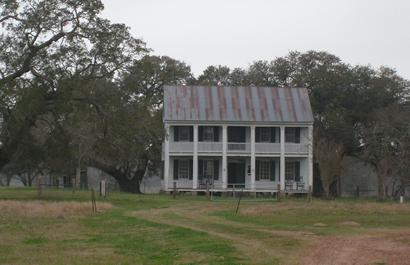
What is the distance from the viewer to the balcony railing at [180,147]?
52375 mm

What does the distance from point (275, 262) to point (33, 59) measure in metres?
25.2

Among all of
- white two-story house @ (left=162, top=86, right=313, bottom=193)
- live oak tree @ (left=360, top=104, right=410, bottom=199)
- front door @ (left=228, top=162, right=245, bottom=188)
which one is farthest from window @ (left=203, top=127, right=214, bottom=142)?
live oak tree @ (left=360, top=104, right=410, bottom=199)

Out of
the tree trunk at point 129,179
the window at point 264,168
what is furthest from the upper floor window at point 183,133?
the tree trunk at point 129,179

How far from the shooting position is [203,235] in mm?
18953

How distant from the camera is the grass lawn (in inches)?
572

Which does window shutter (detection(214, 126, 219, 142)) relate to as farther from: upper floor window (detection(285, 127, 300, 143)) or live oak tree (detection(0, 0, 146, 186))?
live oak tree (detection(0, 0, 146, 186))

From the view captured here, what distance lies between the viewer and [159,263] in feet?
44.9

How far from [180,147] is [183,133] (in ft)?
4.79

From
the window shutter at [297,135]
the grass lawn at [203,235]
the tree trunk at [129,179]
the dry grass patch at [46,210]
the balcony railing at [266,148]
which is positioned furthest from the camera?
the tree trunk at [129,179]

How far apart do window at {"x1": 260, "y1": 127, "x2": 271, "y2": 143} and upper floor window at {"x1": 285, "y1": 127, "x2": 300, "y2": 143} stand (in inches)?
55.6

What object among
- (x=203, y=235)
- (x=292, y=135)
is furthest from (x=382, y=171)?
(x=203, y=235)

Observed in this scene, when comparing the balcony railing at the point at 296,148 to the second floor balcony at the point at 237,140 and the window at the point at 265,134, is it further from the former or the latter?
the window at the point at 265,134

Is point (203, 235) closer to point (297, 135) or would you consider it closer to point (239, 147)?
point (239, 147)

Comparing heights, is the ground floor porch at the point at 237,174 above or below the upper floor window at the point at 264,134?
below
